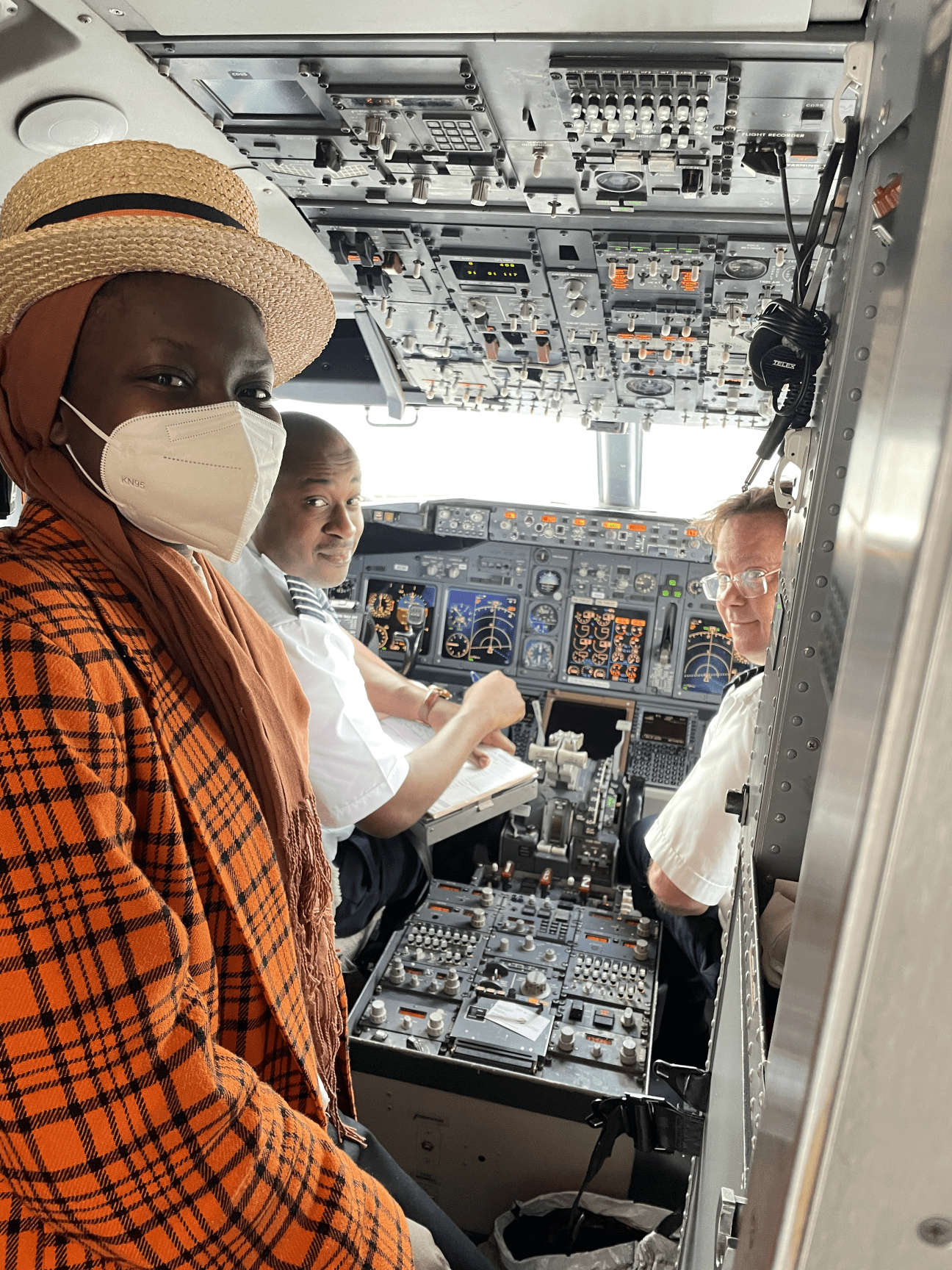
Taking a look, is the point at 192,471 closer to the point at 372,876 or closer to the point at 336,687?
the point at 336,687

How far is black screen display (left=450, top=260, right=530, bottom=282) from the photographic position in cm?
219

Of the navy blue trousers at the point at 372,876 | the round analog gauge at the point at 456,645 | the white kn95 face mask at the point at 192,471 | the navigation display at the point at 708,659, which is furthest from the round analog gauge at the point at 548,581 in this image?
the white kn95 face mask at the point at 192,471

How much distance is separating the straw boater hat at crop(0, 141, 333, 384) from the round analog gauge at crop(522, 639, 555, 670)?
349 centimetres

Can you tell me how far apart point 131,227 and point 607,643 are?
3808mm

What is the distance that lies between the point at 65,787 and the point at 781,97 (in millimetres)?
1540

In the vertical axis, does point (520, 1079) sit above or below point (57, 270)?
below

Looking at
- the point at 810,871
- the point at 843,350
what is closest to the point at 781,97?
the point at 843,350

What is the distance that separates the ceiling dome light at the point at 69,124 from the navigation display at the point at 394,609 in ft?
10.5

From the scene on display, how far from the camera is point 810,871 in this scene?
1.26 ft

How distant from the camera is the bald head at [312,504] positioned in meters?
2.23

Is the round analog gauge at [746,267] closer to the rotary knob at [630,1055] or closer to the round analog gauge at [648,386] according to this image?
the round analog gauge at [648,386]

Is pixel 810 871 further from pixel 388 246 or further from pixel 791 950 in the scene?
pixel 388 246

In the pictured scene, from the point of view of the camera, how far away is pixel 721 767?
6.60 feet

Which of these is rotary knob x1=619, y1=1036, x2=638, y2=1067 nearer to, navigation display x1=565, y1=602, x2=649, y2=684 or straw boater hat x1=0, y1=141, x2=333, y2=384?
straw boater hat x1=0, y1=141, x2=333, y2=384
